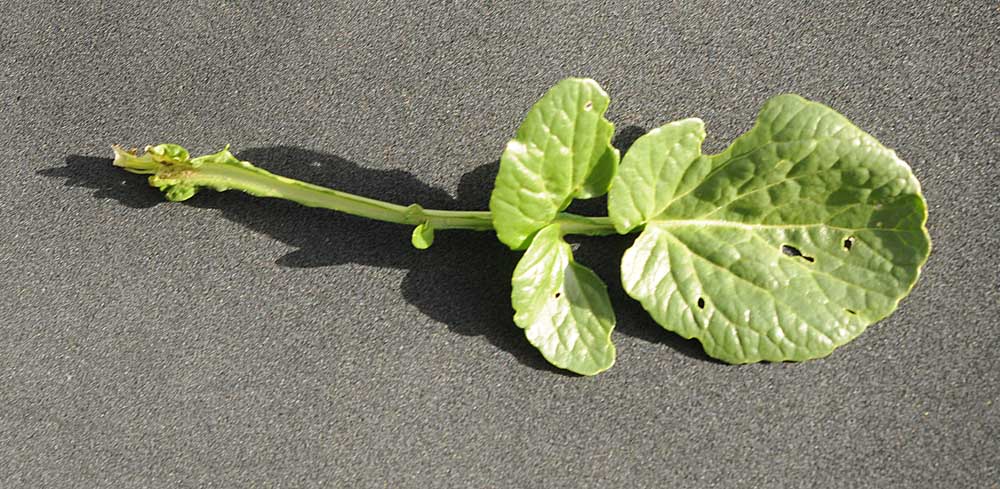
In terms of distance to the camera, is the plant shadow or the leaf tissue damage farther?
the plant shadow

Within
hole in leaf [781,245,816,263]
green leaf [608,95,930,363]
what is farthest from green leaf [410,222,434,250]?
hole in leaf [781,245,816,263]

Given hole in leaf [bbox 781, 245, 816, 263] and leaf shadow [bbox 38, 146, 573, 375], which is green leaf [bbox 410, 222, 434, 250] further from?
hole in leaf [bbox 781, 245, 816, 263]

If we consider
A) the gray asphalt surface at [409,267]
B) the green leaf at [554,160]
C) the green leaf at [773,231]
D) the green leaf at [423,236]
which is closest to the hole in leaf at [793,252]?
the green leaf at [773,231]

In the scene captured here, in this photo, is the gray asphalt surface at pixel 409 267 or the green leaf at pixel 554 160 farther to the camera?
the gray asphalt surface at pixel 409 267

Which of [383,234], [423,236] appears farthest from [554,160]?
[383,234]

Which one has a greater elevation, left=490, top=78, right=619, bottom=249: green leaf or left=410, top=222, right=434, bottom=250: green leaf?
left=490, top=78, right=619, bottom=249: green leaf

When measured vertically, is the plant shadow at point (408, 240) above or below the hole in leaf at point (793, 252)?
below

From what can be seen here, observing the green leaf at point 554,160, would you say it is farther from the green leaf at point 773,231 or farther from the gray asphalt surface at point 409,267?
the gray asphalt surface at point 409,267
